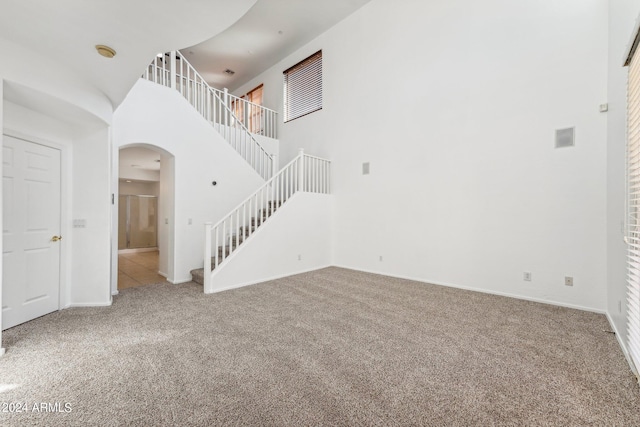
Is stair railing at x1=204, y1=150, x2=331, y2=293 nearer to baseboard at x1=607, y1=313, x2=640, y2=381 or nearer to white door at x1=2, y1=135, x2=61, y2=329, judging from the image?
white door at x1=2, y1=135, x2=61, y2=329

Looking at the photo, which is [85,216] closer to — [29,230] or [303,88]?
[29,230]

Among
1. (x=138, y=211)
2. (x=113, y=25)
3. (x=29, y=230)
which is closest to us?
(x=113, y=25)

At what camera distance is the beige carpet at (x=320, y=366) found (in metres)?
1.64

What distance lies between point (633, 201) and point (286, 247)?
4489mm

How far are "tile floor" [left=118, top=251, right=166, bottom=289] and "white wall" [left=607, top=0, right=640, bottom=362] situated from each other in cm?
618

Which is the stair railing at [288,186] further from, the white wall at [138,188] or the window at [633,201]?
the white wall at [138,188]

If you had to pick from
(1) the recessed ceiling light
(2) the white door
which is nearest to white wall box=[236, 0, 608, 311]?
(1) the recessed ceiling light

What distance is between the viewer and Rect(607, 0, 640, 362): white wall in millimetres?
2561

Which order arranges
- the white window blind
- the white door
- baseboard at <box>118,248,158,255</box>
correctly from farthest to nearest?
baseboard at <box>118,248,158,255</box>
the white door
the white window blind

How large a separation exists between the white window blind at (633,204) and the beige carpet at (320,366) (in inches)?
12.7

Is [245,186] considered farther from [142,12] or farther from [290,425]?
[290,425]

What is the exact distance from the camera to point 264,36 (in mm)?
6840

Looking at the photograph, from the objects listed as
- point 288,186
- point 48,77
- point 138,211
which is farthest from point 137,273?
point 138,211

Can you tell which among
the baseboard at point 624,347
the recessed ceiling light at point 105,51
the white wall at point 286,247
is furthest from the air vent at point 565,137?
the recessed ceiling light at point 105,51
